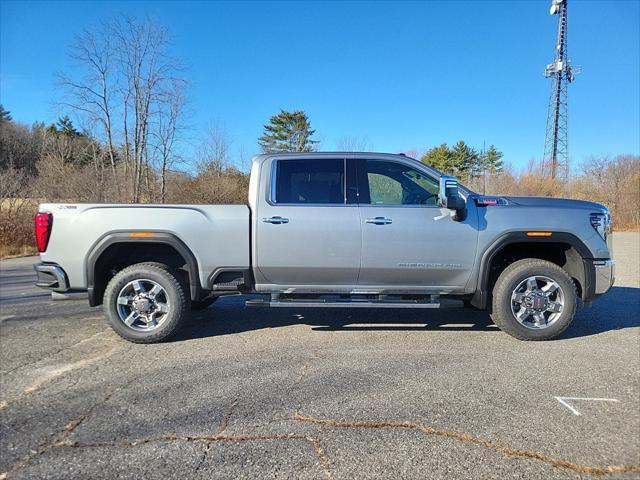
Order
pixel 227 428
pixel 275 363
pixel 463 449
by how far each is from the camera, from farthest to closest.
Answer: pixel 275 363 < pixel 227 428 < pixel 463 449

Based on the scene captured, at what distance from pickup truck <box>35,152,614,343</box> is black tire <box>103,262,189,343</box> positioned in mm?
11

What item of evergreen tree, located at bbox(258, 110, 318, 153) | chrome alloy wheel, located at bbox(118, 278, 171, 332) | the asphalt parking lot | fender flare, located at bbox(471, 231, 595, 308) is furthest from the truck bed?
evergreen tree, located at bbox(258, 110, 318, 153)

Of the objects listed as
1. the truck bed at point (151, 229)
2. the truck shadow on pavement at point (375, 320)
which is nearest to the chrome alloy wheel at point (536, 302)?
the truck shadow on pavement at point (375, 320)

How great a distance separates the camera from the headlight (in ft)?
14.3

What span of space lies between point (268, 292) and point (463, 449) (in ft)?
8.60

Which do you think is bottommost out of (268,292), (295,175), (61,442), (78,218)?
(61,442)

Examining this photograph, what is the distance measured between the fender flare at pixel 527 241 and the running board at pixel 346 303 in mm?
554

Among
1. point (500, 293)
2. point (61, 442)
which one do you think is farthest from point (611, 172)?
point (61, 442)

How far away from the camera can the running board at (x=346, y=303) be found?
14.0ft

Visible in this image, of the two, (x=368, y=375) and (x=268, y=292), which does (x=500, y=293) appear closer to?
(x=368, y=375)

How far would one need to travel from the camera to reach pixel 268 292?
4461 millimetres

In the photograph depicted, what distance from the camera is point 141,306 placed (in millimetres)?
4266

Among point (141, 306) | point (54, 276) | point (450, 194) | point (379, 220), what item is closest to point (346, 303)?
A: point (379, 220)

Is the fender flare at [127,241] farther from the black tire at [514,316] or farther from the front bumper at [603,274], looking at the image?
the front bumper at [603,274]
